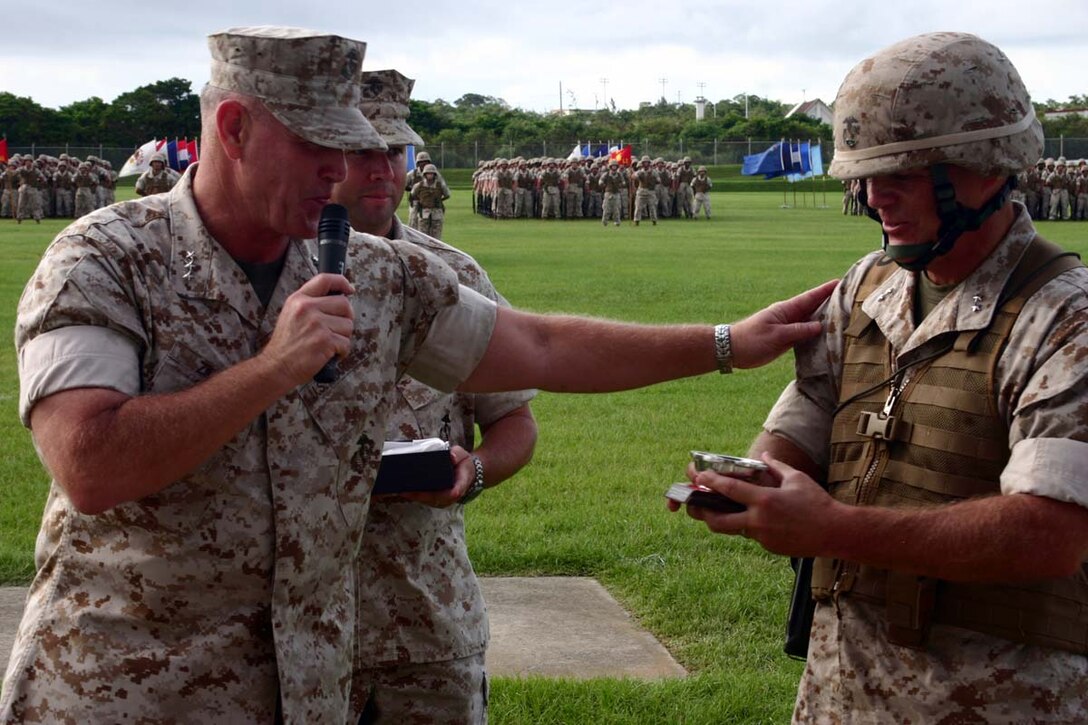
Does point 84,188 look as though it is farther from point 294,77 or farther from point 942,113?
point 942,113

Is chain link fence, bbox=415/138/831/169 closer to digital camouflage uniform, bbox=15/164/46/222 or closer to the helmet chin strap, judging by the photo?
digital camouflage uniform, bbox=15/164/46/222

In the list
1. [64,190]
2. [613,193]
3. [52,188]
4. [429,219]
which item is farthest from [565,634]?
[52,188]

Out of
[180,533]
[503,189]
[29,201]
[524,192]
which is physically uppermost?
[180,533]

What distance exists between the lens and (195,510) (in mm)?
3135

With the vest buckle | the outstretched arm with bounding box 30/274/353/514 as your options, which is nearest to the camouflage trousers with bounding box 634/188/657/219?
the vest buckle

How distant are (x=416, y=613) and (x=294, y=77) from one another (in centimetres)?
149

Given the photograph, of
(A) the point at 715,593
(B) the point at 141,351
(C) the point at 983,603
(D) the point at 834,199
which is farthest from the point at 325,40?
(D) the point at 834,199

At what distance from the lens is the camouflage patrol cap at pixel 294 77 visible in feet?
10.7

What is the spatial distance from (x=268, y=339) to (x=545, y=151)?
270 feet

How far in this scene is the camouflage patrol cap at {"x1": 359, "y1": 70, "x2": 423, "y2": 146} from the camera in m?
4.72

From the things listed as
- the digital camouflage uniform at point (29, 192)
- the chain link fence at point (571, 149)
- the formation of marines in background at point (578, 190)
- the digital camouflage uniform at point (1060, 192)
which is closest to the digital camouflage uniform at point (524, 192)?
the formation of marines in background at point (578, 190)

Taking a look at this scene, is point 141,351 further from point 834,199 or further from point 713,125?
point 713,125

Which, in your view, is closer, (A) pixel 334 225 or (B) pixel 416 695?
(A) pixel 334 225

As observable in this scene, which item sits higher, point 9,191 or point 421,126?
point 421,126
